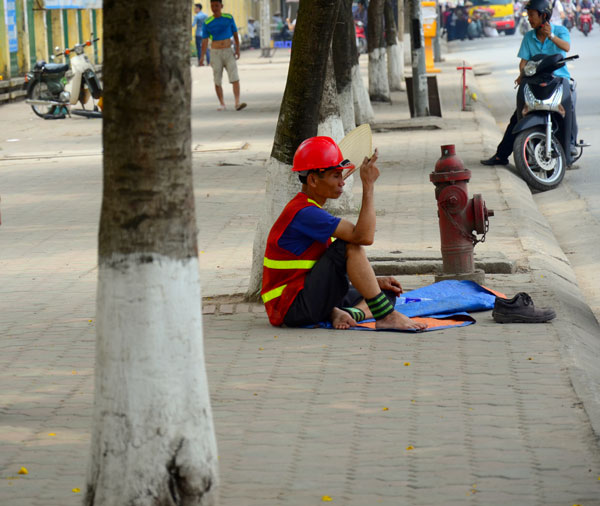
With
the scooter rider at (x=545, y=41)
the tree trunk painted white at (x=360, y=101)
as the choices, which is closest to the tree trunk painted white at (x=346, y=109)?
the scooter rider at (x=545, y=41)

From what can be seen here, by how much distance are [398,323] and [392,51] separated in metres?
20.1

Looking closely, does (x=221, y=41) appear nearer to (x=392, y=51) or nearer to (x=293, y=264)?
(x=392, y=51)

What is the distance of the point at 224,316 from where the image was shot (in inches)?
289

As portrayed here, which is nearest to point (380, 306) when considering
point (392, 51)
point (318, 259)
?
point (318, 259)

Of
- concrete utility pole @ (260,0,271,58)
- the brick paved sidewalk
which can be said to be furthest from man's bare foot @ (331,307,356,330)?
concrete utility pole @ (260,0,271,58)

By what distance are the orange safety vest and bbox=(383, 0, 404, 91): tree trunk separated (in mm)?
18249

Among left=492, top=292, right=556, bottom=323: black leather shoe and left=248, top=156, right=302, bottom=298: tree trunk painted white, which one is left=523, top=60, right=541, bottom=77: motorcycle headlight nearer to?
left=248, top=156, right=302, bottom=298: tree trunk painted white

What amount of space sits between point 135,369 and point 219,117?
61.6ft

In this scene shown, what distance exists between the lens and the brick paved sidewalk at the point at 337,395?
14.2ft

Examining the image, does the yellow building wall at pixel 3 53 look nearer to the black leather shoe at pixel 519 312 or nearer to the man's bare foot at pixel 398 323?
the man's bare foot at pixel 398 323

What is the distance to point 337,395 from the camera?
545 cm

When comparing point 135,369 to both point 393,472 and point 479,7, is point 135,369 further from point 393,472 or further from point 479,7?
point 479,7

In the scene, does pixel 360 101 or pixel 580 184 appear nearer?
pixel 580 184

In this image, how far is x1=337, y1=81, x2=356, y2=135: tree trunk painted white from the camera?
1413cm
